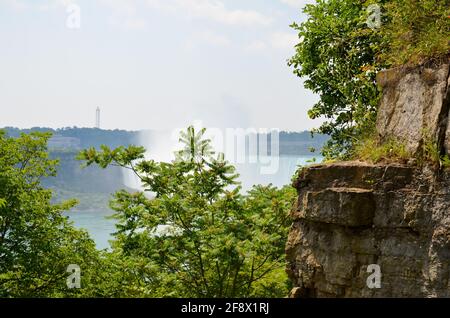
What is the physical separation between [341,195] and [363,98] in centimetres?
515

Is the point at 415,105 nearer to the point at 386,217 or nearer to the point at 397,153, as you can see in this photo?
the point at 397,153

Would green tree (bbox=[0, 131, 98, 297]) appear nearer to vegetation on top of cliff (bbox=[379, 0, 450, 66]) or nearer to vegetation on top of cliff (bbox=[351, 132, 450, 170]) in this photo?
vegetation on top of cliff (bbox=[351, 132, 450, 170])

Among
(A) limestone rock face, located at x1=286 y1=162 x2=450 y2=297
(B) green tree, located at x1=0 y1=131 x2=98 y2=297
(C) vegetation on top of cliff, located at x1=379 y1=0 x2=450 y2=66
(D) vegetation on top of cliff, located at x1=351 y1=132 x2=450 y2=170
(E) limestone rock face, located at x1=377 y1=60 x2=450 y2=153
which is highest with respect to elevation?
(C) vegetation on top of cliff, located at x1=379 y1=0 x2=450 y2=66

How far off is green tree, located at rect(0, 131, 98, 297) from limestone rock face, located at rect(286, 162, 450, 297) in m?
9.03

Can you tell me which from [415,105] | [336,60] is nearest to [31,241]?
[336,60]

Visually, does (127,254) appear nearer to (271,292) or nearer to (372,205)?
(271,292)

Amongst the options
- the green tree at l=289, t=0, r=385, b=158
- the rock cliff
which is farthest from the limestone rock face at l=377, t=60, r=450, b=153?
the green tree at l=289, t=0, r=385, b=158

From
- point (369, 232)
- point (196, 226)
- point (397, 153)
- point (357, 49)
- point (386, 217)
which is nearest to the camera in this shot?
point (386, 217)

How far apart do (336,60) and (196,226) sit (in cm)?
571

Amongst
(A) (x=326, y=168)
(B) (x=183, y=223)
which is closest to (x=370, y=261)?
(A) (x=326, y=168)

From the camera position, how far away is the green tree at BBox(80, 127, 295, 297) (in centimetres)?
1168

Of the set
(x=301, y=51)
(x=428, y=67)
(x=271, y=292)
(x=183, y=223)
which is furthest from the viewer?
(x=301, y=51)

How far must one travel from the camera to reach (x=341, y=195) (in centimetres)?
812

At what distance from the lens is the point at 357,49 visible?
14.0 m
